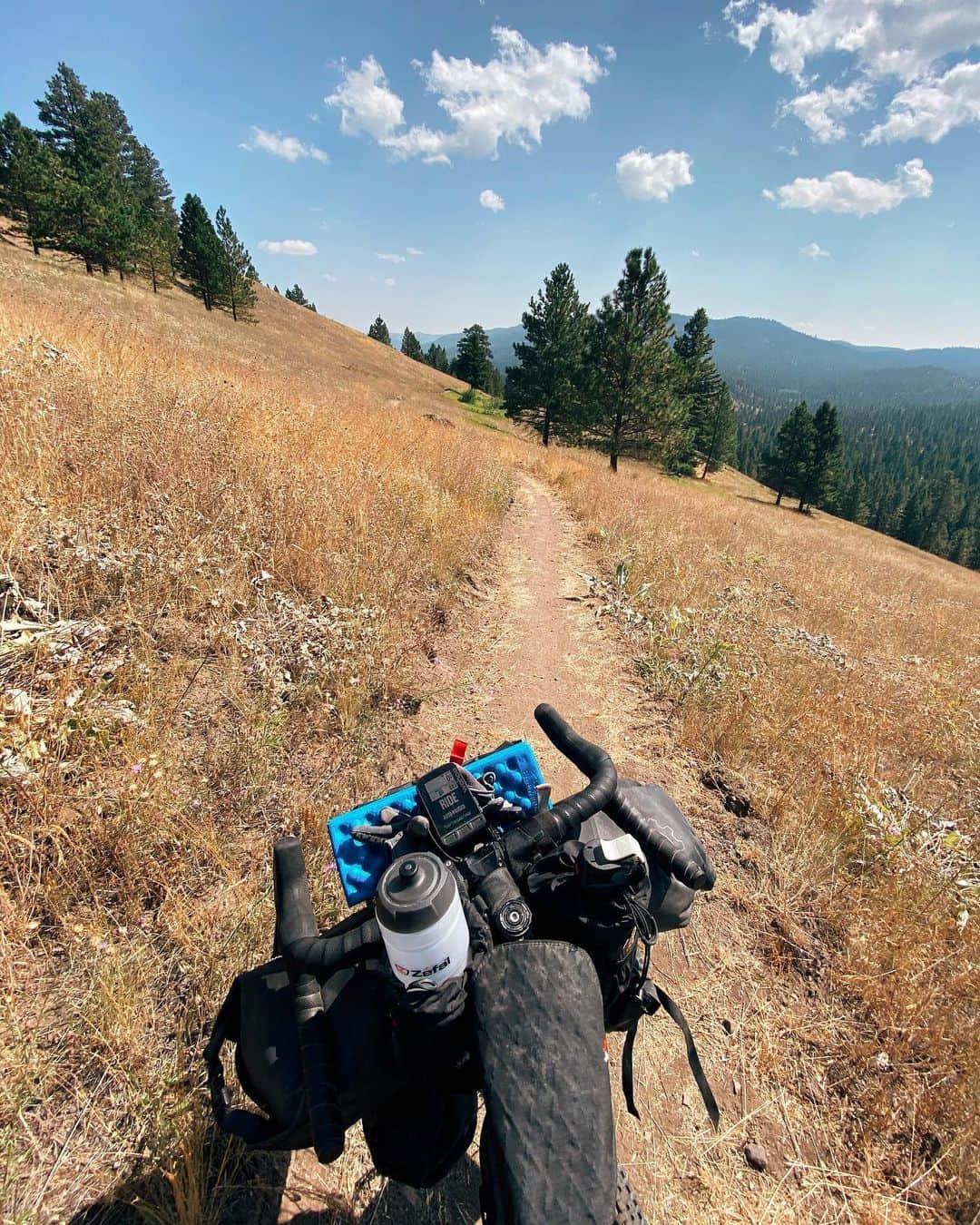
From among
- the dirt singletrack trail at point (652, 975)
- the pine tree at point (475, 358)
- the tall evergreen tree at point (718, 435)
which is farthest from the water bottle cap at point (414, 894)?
the pine tree at point (475, 358)

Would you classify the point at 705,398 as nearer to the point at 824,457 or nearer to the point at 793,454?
the point at 793,454

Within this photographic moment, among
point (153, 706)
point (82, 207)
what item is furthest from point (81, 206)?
point (153, 706)

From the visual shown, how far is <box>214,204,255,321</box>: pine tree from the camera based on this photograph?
38.6 meters

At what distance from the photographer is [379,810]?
1.63m

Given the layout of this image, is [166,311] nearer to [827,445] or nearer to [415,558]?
[415,558]

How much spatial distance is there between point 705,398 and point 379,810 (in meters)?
51.1

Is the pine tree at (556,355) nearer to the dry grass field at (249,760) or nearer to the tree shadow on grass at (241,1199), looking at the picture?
the dry grass field at (249,760)

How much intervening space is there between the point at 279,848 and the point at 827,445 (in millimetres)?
57342

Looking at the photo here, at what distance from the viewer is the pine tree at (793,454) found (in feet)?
155

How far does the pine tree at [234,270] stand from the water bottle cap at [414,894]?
5149cm

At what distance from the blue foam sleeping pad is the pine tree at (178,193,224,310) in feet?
167

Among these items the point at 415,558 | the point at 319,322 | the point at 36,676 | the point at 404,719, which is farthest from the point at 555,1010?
the point at 319,322

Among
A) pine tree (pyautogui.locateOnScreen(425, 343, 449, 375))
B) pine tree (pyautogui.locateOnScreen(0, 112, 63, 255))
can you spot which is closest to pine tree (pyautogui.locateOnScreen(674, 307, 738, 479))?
pine tree (pyautogui.locateOnScreen(0, 112, 63, 255))

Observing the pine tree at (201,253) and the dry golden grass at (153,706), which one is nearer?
the dry golden grass at (153,706)
